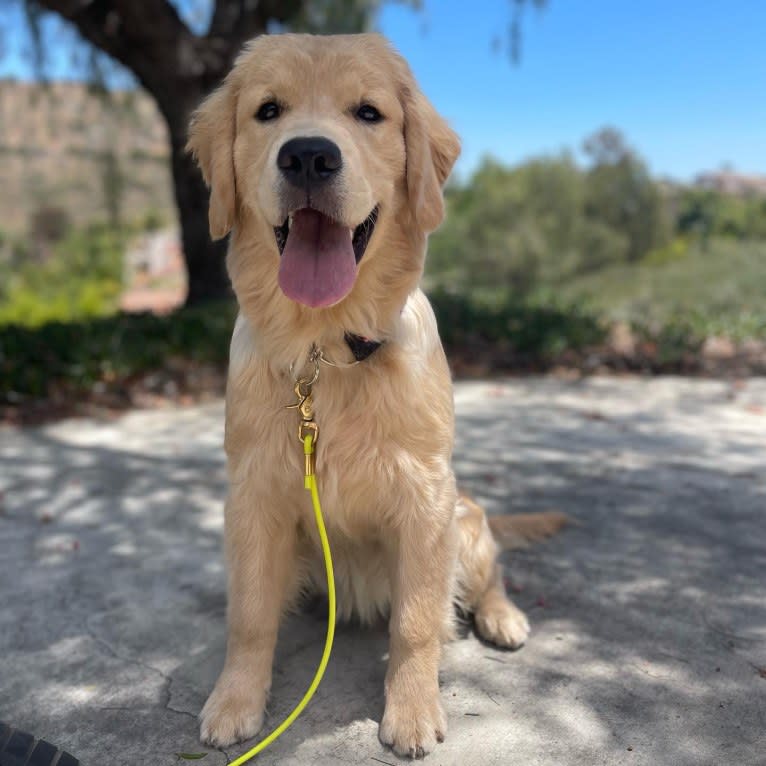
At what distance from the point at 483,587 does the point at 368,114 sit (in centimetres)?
Answer: 174

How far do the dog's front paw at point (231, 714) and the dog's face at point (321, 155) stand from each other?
1.22 m

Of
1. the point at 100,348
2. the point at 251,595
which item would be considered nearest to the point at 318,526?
the point at 251,595

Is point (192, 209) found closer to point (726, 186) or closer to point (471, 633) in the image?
point (471, 633)

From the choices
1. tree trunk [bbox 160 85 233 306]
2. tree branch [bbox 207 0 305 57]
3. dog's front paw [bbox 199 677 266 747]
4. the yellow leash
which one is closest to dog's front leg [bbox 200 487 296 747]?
dog's front paw [bbox 199 677 266 747]

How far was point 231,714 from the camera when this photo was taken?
7.17ft

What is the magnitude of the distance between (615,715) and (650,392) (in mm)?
4779

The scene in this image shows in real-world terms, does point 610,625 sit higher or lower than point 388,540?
lower

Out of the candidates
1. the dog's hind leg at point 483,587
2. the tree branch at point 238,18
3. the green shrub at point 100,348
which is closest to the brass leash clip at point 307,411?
the dog's hind leg at point 483,587

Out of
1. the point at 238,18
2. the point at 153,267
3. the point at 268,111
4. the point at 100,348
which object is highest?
the point at 238,18

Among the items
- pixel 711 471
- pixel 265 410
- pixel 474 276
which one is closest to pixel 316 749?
pixel 265 410

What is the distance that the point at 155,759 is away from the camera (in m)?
2.08

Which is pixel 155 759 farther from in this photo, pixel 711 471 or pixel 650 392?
pixel 650 392

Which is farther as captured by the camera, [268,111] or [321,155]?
[268,111]

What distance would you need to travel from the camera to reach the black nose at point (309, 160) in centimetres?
201
